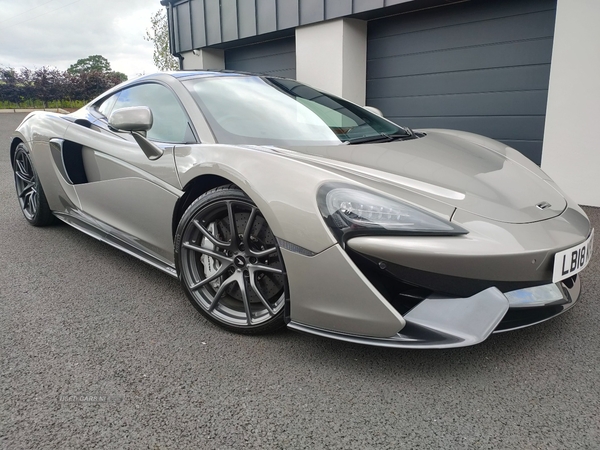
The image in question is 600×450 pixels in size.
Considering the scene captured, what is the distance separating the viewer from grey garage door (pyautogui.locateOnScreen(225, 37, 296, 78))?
24.7 ft

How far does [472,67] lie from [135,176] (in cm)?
430

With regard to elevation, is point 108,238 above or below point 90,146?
below

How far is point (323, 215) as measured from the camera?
165 centimetres

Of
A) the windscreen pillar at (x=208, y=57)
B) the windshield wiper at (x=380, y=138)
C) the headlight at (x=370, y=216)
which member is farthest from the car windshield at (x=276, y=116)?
the windscreen pillar at (x=208, y=57)

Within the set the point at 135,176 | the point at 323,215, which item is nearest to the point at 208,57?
the point at 135,176

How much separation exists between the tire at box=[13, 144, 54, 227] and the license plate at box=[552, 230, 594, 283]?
3342 millimetres

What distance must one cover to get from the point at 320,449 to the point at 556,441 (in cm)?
69

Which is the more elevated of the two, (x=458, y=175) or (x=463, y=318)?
(x=458, y=175)

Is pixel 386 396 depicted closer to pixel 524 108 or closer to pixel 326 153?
pixel 326 153

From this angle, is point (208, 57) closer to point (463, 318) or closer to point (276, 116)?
point (276, 116)

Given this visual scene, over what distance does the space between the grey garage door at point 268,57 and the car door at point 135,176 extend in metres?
4.97

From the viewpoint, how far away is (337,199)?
166 cm

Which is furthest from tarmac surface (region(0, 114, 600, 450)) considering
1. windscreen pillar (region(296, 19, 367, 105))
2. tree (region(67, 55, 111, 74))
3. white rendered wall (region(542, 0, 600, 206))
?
tree (region(67, 55, 111, 74))

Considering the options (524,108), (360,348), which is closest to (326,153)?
(360,348)
